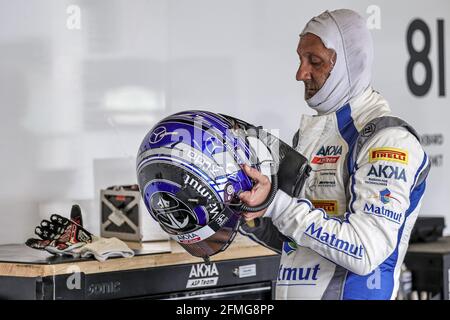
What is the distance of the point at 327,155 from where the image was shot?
1.78 m

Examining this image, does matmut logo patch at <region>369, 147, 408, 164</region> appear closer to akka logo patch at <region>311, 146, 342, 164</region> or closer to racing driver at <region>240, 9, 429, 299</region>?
racing driver at <region>240, 9, 429, 299</region>

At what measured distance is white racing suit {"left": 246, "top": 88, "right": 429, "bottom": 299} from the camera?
163 centimetres

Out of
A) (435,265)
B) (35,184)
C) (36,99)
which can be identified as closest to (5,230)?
(35,184)

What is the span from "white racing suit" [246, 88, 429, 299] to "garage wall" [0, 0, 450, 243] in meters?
0.87

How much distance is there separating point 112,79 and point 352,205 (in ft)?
3.79

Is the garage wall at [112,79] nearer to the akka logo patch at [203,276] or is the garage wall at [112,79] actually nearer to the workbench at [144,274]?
the workbench at [144,274]

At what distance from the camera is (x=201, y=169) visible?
5.18 ft

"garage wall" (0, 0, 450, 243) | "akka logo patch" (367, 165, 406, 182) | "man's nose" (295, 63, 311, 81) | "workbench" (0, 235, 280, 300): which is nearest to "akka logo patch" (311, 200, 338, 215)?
"akka logo patch" (367, 165, 406, 182)

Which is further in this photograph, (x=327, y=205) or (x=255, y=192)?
(x=327, y=205)

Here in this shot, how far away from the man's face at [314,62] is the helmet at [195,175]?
0.24 m

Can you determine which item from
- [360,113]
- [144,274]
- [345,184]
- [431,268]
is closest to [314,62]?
[360,113]

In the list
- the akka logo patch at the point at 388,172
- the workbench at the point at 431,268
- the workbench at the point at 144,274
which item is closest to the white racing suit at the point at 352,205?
the akka logo patch at the point at 388,172

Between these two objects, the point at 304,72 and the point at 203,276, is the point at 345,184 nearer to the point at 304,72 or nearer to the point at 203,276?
the point at 304,72

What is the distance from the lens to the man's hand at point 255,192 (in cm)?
159
